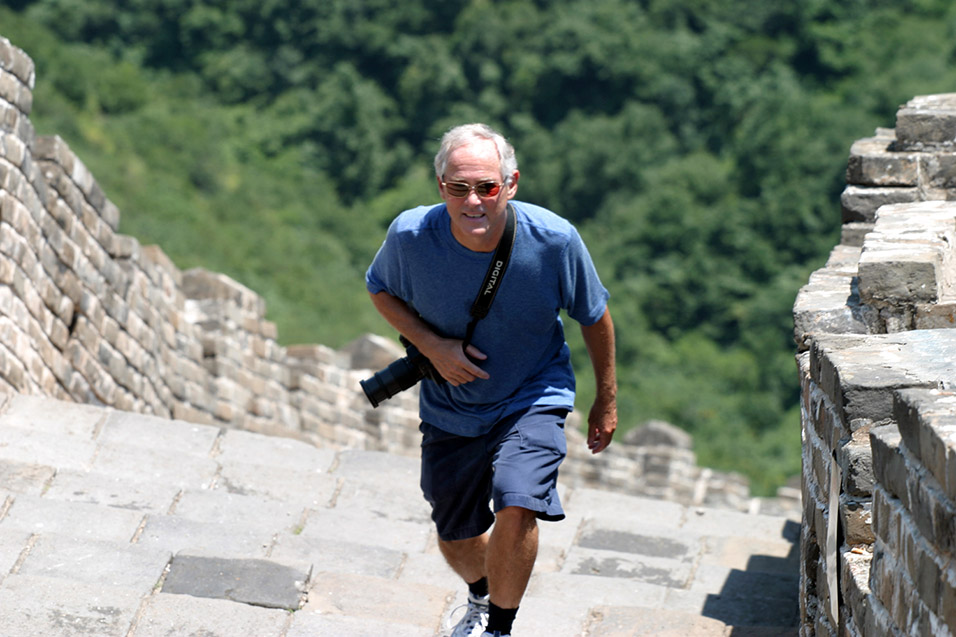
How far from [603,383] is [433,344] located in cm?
47

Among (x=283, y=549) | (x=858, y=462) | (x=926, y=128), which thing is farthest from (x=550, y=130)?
(x=858, y=462)

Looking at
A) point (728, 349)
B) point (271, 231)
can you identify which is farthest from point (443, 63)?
point (728, 349)

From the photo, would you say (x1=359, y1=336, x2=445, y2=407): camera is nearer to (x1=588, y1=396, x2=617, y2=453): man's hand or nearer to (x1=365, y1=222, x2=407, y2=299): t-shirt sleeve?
(x1=365, y1=222, x2=407, y2=299): t-shirt sleeve

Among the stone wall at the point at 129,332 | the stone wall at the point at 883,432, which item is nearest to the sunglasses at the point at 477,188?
the stone wall at the point at 883,432

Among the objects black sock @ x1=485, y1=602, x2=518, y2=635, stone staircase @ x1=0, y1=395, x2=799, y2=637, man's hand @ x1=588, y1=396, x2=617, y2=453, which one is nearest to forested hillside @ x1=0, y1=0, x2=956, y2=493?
stone staircase @ x1=0, y1=395, x2=799, y2=637

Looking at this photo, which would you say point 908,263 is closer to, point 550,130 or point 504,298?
point 504,298

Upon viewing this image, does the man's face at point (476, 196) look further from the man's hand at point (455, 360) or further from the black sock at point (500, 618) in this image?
the black sock at point (500, 618)

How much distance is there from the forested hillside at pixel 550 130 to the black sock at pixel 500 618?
2948cm

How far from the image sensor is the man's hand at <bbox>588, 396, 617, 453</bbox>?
3.55 meters

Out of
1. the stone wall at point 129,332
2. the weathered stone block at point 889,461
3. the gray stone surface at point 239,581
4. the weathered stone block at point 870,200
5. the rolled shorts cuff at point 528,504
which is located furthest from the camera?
the stone wall at point 129,332

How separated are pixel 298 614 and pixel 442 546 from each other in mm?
426

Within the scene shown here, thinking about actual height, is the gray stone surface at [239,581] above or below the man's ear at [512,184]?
below

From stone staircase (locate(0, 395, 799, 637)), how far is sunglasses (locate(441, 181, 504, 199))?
3.85ft

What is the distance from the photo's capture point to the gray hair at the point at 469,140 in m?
3.23
